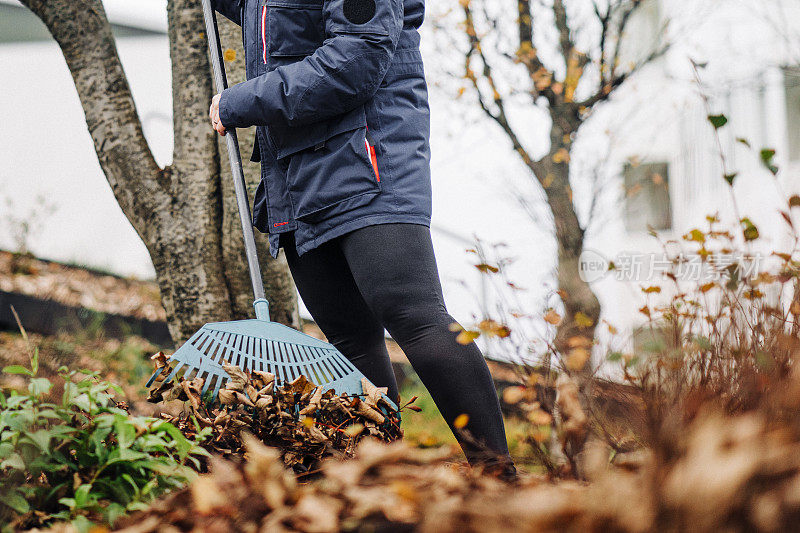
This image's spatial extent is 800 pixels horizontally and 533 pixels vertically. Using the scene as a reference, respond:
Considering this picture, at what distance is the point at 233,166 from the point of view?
2.03 meters

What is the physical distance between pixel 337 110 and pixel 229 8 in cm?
→ 79

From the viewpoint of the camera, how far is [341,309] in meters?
1.87

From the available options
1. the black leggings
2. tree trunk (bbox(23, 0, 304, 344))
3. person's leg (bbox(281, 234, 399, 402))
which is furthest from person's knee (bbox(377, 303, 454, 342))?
tree trunk (bbox(23, 0, 304, 344))

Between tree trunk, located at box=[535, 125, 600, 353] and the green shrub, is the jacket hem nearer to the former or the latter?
the green shrub

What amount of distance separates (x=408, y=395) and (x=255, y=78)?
11.3 feet

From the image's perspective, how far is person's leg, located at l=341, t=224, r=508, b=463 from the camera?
1512mm

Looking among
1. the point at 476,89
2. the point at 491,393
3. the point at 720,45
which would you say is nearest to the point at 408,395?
the point at 476,89

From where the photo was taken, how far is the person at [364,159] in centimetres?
153

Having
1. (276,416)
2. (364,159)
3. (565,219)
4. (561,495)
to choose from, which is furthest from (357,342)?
(565,219)

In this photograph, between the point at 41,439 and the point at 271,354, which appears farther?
the point at 271,354

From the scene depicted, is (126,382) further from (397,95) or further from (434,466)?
(434,466)

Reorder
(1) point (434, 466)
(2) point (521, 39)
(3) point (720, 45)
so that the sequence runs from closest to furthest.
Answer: (1) point (434, 466)
(2) point (521, 39)
(3) point (720, 45)

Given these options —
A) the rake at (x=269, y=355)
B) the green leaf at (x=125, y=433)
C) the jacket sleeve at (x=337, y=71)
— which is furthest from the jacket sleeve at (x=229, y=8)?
the green leaf at (x=125, y=433)

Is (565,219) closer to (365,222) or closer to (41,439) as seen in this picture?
(365,222)
